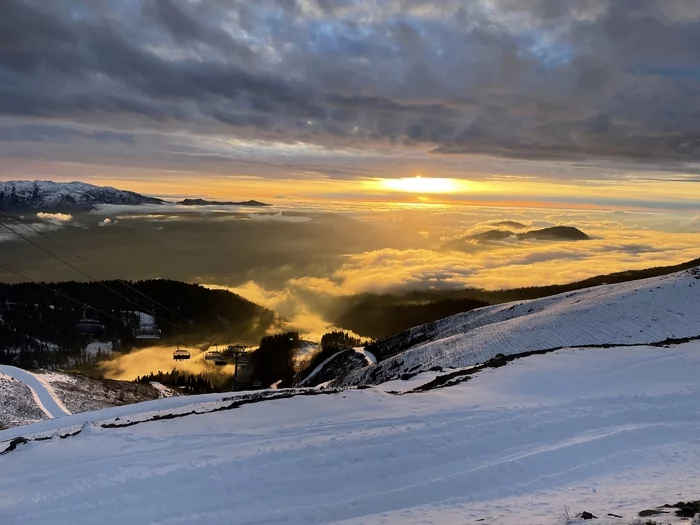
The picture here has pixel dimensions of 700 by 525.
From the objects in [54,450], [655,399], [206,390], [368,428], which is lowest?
[206,390]

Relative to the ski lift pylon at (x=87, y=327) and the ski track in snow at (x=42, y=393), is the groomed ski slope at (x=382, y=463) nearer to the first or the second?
the ski lift pylon at (x=87, y=327)

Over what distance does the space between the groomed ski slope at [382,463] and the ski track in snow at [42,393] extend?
1830 inches

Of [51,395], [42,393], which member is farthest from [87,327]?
[42,393]

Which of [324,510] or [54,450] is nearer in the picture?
[324,510]

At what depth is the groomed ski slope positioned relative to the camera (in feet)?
40.4

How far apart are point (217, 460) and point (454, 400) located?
38.6 ft

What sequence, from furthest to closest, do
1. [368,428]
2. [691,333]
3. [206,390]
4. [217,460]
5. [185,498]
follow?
[206,390] → [691,333] → [368,428] → [217,460] → [185,498]

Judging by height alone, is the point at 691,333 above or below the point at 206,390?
above

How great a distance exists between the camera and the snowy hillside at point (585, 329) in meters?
53.4

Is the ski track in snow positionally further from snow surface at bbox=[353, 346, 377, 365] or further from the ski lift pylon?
snow surface at bbox=[353, 346, 377, 365]

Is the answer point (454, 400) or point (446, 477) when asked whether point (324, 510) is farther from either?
point (454, 400)

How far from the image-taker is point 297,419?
2002 cm

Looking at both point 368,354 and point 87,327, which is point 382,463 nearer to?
point 87,327

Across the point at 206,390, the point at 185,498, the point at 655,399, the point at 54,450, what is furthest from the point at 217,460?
the point at 206,390
